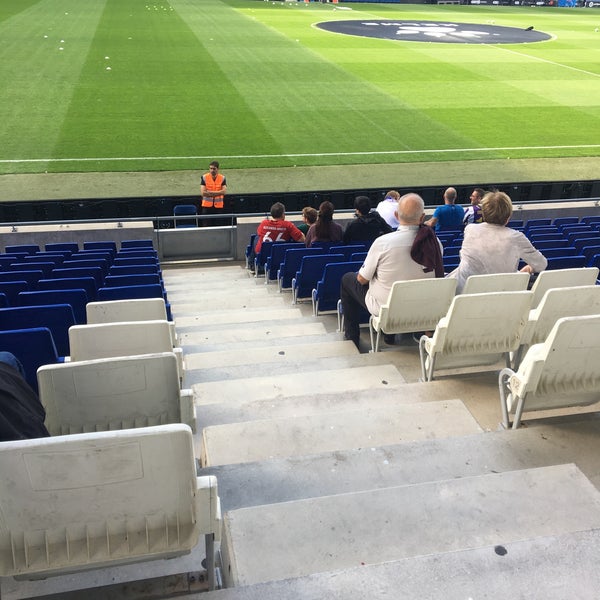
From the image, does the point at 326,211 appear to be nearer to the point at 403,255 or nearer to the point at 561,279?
the point at 403,255

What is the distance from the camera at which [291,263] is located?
7906 millimetres

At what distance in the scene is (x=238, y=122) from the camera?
1858cm

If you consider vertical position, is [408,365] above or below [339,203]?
above

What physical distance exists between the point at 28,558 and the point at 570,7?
70.5m

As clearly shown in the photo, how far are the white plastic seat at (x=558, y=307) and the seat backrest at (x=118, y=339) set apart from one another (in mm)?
2525

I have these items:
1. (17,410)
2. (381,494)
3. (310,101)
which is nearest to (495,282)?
(381,494)

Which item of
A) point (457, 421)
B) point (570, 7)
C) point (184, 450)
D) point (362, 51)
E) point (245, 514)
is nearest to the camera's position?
point (184, 450)

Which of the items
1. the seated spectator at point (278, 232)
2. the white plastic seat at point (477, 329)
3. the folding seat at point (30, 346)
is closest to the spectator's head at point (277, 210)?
the seated spectator at point (278, 232)

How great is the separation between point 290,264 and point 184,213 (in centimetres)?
483

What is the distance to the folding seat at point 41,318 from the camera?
4.43 metres

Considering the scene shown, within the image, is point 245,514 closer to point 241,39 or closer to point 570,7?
point 241,39

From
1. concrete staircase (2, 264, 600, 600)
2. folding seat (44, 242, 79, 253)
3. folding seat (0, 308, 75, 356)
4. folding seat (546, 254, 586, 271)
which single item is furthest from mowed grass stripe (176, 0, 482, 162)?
concrete staircase (2, 264, 600, 600)

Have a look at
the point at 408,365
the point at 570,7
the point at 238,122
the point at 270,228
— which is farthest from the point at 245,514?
the point at 570,7

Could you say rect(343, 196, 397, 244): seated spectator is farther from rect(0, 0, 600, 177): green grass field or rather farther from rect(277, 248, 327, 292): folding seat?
rect(0, 0, 600, 177): green grass field
